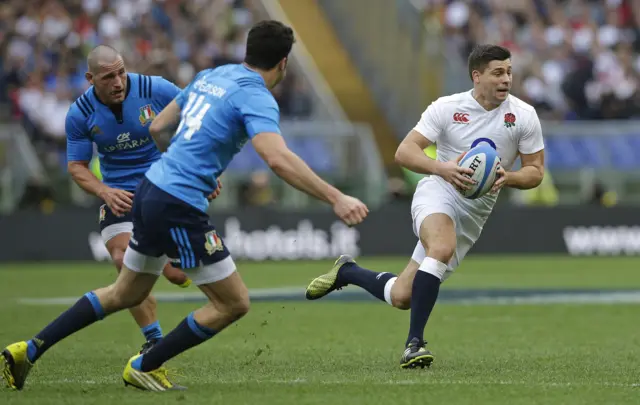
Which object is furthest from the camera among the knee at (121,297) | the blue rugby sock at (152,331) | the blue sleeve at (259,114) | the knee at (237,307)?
the blue rugby sock at (152,331)

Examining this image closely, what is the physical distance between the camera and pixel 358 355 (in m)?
9.57

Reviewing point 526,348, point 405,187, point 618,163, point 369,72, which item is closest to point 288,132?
point 405,187

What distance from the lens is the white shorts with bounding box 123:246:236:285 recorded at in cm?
715

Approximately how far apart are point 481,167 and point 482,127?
0.69 meters

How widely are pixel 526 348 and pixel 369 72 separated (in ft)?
56.5

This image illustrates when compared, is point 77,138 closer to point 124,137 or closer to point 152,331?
point 124,137

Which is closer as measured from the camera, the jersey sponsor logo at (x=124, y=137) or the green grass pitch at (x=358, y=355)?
the green grass pitch at (x=358, y=355)

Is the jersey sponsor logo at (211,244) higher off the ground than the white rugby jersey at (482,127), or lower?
lower

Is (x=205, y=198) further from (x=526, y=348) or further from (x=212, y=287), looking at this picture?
(x=526, y=348)

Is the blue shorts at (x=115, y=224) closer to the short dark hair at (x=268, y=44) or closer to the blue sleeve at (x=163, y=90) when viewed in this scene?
the blue sleeve at (x=163, y=90)

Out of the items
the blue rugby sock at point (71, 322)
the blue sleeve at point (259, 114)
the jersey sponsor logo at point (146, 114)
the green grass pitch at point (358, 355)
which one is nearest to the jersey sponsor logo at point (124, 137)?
the jersey sponsor logo at point (146, 114)

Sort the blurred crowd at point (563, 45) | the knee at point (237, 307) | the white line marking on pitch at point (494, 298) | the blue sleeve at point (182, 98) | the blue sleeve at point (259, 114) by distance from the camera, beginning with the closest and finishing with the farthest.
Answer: the blue sleeve at point (259, 114) → the knee at point (237, 307) → the blue sleeve at point (182, 98) → the white line marking on pitch at point (494, 298) → the blurred crowd at point (563, 45)

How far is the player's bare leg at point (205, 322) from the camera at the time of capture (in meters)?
7.20

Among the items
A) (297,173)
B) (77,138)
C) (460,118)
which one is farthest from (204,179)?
(460,118)
